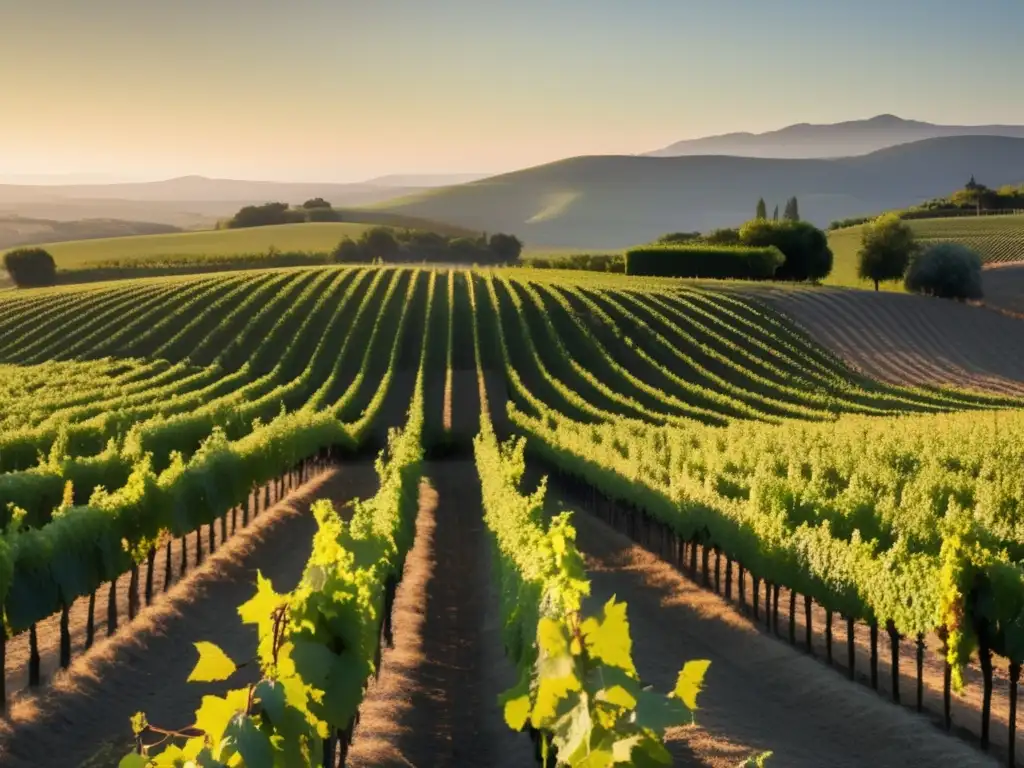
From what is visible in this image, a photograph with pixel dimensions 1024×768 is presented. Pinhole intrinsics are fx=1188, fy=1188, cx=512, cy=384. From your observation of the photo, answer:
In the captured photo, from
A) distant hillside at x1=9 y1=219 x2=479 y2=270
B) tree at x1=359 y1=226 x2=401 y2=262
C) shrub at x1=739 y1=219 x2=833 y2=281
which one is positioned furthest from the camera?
distant hillside at x1=9 y1=219 x2=479 y2=270

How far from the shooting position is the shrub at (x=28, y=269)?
13075 centimetres

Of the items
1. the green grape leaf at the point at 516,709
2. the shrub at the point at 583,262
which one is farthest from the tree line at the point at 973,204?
the green grape leaf at the point at 516,709

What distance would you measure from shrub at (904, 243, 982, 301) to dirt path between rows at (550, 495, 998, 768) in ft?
276

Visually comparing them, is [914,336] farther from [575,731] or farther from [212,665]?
[575,731]

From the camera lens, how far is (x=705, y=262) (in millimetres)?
119125

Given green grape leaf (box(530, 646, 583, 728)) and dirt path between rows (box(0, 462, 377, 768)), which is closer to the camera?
green grape leaf (box(530, 646, 583, 728))

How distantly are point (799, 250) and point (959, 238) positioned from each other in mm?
33118

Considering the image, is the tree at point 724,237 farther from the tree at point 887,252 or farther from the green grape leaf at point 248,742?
the green grape leaf at point 248,742

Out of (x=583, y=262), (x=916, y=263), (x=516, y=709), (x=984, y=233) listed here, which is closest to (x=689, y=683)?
(x=516, y=709)

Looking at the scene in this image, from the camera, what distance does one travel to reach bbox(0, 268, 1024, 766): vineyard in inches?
360

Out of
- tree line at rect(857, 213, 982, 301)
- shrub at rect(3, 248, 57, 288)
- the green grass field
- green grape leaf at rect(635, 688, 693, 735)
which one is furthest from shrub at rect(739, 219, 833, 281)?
green grape leaf at rect(635, 688, 693, 735)

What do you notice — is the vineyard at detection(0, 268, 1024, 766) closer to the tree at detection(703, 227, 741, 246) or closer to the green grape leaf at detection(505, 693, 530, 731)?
the green grape leaf at detection(505, 693, 530, 731)

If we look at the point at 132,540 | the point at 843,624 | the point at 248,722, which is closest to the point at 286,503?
the point at 132,540

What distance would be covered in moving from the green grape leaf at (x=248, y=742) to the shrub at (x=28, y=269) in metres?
135
